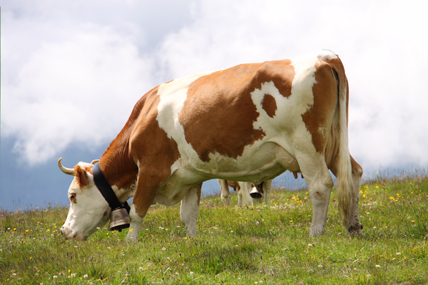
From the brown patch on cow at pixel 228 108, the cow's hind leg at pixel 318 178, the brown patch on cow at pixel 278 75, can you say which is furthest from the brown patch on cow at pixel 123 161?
the cow's hind leg at pixel 318 178

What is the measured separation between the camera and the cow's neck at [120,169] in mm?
8031

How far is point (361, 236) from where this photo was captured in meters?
6.61

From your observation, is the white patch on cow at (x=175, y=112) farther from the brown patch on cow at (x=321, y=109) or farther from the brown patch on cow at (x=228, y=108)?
the brown patch on cow at (x=321, y=109)

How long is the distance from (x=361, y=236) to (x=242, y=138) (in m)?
2.32

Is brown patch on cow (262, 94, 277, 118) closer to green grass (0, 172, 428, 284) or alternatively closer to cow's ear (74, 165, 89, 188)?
green grass (0, 172, 428, 284)

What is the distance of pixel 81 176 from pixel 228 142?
3021 mm

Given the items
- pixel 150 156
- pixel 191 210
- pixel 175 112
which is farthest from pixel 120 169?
pixel 175 112

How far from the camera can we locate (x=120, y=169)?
8.07 m

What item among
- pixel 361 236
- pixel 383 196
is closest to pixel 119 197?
pixel 361 236

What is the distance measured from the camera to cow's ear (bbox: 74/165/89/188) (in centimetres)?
803

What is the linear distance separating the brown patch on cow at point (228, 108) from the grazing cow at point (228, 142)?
0.02m

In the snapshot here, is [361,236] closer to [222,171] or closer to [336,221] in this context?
[336,221]

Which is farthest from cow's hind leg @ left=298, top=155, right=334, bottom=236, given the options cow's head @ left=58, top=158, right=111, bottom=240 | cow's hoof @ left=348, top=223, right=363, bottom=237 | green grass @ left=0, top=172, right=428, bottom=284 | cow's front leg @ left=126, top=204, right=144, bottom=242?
cow's head @ left=58, top=158, right=111, bottom=240

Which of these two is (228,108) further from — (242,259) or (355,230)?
(355,230)
